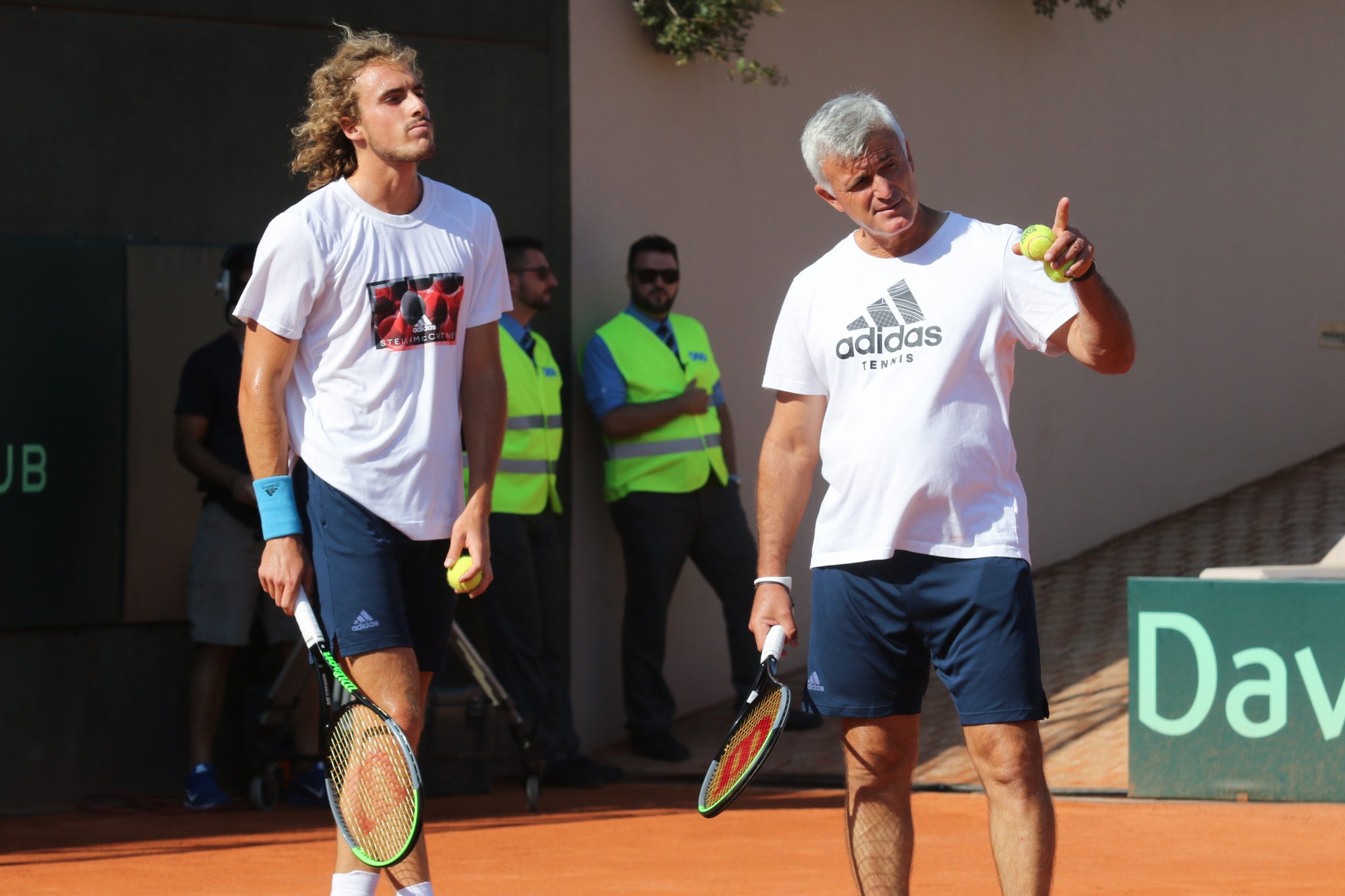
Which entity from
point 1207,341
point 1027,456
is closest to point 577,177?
point 1027,456

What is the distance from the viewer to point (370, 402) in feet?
14.6

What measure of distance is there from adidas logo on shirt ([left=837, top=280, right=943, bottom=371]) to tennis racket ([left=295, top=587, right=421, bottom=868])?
1.32m

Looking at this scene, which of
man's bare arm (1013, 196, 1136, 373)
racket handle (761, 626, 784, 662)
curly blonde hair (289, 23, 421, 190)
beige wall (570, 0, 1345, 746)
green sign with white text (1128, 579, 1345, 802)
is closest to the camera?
man's bare arm (1013, 196, 1136, 373)

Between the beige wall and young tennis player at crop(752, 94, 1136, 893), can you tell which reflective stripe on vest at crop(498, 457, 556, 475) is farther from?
young tennis player at crop(752, 94, 1136, 893)

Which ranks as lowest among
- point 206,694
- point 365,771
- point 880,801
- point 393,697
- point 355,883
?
point 206,694

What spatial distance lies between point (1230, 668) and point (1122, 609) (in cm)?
306

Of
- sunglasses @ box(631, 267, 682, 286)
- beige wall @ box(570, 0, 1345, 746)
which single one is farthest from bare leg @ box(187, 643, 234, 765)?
sunglasses @ box(631, 267, 682, 286)

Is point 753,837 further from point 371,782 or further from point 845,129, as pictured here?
point 845,129

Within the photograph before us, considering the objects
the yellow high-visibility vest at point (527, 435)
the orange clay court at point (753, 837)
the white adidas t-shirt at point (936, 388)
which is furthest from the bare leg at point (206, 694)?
the white adidas t-shirt at point (936, 388)

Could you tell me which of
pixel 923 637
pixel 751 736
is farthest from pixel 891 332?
pixel 751 736

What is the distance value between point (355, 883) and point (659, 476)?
18.2 feet

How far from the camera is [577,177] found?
10.2 metres

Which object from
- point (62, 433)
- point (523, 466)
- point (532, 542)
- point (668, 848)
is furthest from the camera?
point (532, 542)

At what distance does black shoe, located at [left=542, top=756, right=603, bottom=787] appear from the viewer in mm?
9273
